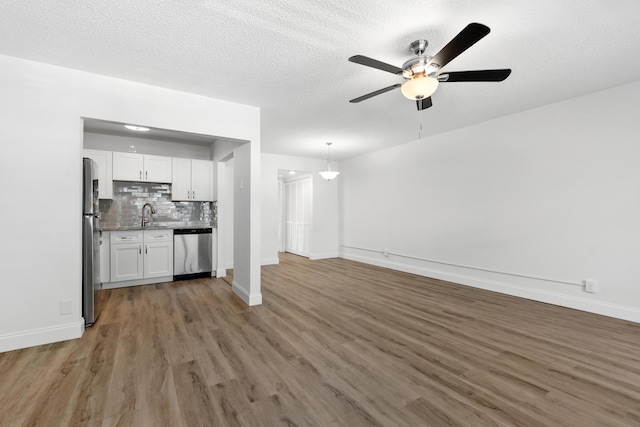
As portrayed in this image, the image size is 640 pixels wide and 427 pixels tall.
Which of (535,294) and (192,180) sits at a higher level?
(192,180)

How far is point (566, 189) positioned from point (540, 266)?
3.58 feet

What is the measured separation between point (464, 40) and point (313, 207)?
558 centimetres

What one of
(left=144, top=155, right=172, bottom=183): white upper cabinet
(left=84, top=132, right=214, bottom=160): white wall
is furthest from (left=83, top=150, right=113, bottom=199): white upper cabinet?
(left=144, top=155, right=172, bottom=183): white upper cabinet

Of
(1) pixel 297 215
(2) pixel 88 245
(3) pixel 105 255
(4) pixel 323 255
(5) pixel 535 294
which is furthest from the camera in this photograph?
(1) pixel 297 215

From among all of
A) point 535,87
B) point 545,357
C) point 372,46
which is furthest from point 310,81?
point 545,357

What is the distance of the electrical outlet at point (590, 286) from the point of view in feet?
10.8

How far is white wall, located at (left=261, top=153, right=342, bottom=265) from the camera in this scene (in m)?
6.49

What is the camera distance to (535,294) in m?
3.77

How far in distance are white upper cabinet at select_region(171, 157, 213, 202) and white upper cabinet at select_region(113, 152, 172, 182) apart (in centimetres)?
15

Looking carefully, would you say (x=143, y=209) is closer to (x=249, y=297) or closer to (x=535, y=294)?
(x=249, y=297)

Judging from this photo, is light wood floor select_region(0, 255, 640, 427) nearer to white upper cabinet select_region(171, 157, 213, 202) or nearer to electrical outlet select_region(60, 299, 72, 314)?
A: electrical outlet select_region(60, 299, 72, 314)

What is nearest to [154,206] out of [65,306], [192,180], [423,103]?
[192,180]

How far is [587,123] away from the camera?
11.1 ft

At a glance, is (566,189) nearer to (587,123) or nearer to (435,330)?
(587,123)
